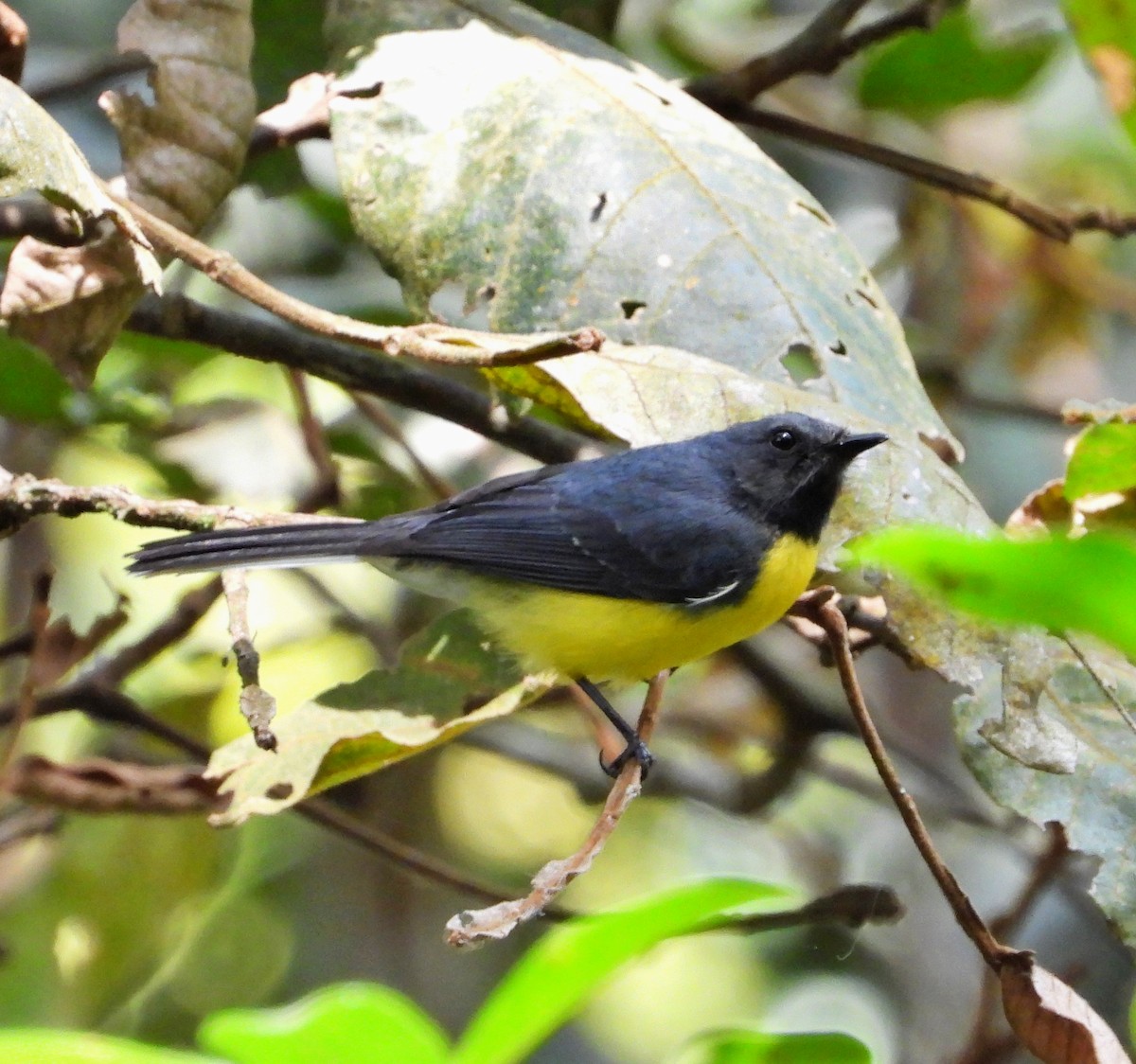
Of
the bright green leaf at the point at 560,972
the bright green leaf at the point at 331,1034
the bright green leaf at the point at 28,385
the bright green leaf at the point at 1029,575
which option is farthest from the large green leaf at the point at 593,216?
the bright green leaf at the point at 1029,575

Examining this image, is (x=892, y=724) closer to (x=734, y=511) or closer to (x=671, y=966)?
(x=671, y=966)

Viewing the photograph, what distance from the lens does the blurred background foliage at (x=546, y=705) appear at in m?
3.73

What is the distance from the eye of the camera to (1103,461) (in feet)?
6.61

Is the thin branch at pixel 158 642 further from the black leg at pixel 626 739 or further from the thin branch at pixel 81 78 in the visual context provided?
the thin branch at pixel 81 78

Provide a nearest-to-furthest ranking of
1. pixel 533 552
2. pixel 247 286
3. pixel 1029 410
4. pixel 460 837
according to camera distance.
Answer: pixel 247 286
pixel 533 552
pixel 1029 410
pixel 460 837

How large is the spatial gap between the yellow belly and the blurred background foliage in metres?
0.73

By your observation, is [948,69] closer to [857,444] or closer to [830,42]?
[830,42]

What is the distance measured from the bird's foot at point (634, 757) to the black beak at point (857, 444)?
25.9 inches

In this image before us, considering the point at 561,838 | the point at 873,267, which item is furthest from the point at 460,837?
the point at 873,267

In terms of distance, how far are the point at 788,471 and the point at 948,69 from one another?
1241 mm

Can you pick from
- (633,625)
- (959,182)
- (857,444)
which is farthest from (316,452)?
(959,182)

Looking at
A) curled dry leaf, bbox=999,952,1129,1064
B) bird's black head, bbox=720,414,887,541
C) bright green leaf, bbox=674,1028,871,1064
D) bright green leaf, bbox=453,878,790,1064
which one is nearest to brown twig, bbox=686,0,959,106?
bird's black head, bbox=720,414,887,541

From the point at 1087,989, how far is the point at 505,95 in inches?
124

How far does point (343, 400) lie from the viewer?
4.71 metres
